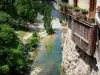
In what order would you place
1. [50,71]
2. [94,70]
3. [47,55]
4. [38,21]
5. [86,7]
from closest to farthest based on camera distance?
1. [94,70]
2. [86,7]
3. [50,71]
4. [47,55]
5. [38,21]

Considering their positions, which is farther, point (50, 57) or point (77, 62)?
point (50, 57)

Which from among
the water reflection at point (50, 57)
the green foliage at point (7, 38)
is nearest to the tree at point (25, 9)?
the water reflection at point (50, 57)

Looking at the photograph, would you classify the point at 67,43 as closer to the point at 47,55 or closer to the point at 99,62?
the point at 99,62

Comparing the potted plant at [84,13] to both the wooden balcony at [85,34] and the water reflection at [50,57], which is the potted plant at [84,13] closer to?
the wooden balcony at [85,34]

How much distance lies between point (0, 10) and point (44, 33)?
7096 millimetres

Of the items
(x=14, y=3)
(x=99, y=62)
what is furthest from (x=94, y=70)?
(x=14, y=3)

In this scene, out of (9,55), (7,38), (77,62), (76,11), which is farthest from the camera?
(7,38)

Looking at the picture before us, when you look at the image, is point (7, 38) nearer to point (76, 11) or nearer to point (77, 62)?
point (77, 62)

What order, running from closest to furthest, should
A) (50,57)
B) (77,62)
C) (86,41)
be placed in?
1. (86,41)
2. (77,62)
3. (50,57)

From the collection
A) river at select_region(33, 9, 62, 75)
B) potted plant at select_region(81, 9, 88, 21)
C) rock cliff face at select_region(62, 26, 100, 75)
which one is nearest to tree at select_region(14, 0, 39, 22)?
river at select_region(33, 9, 62, 75)

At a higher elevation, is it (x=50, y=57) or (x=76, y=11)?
(x=76, y=11)

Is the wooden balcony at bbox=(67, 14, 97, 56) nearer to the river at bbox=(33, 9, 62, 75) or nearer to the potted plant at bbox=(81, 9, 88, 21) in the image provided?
the potted plant at bbox=(81, 9, 88, 21)

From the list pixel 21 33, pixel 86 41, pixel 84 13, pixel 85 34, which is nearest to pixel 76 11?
pixel 84 13

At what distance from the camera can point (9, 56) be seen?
79.6 feet
